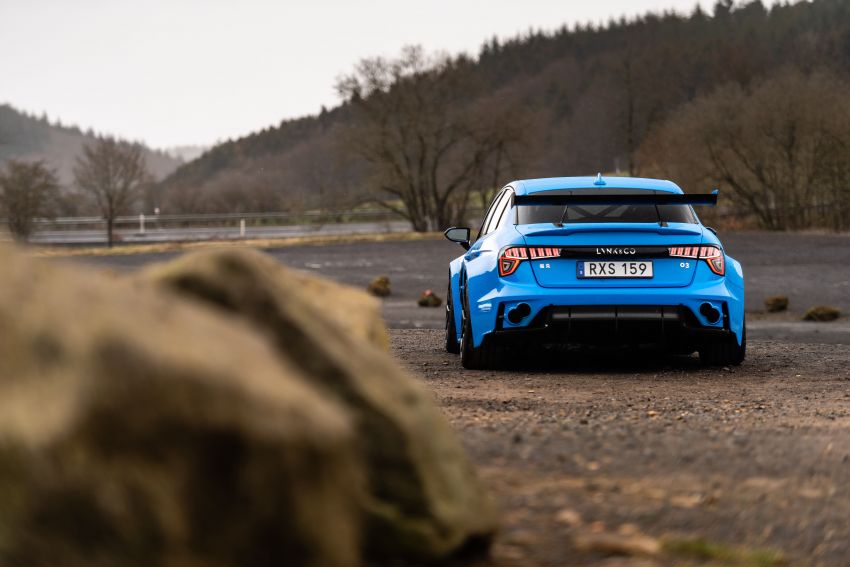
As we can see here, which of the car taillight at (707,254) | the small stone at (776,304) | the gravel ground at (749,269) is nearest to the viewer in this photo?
the car taillight at (707,254)

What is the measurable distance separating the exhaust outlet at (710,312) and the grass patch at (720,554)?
20.1ft

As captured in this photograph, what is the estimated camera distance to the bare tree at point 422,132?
45031 millimetres

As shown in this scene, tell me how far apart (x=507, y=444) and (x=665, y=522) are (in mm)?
1253

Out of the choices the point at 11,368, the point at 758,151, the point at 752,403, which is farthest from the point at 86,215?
the point at 11,368

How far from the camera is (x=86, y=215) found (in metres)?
74.1

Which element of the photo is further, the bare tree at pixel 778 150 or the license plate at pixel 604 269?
the bare tree at pixel 778 150

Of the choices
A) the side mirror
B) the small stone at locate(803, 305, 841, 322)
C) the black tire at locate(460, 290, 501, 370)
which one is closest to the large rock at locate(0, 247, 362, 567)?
the black tire at locate(460, 290, 501, 370)

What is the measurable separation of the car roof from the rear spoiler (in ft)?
1.29

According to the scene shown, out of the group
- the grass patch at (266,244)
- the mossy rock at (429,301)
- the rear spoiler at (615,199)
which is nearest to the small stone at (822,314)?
the mossy rock at (429,301)


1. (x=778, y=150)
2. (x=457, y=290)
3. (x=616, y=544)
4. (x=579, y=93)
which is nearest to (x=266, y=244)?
(x=778, y=150)

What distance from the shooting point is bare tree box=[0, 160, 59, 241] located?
4900 centimetres

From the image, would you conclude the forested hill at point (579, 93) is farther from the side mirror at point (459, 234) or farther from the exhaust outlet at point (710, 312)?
the exhaust outlet at point (710, 312)

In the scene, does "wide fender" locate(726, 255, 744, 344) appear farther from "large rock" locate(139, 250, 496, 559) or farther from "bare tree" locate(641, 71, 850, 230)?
"bare tree" locate(641, 71, 850, 230)

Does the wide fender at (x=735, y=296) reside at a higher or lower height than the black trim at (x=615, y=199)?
lower
